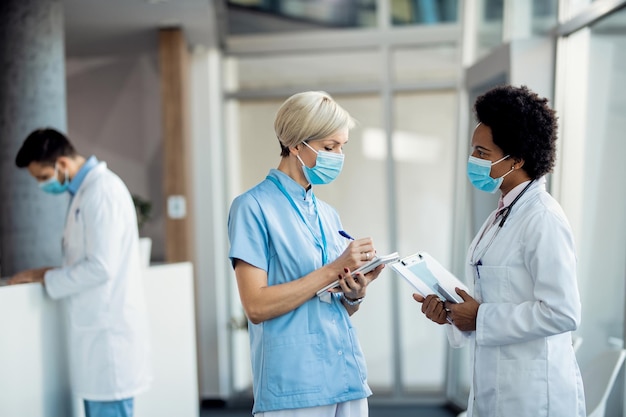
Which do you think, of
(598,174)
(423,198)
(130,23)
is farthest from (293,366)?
(423,198)

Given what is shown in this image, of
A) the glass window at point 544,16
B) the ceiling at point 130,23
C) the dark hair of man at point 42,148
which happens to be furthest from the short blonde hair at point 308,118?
the ceiling at point 130,23

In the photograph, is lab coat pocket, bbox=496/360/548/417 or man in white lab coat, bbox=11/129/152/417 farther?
man in white lab coat, bbox=11/129/152/417

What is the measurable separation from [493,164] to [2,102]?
2.81m

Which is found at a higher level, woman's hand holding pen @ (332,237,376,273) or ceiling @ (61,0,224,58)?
ceiling @ (61,0,224,58)

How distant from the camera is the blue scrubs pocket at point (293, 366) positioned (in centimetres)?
183

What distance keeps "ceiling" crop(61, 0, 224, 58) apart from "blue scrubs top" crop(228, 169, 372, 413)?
285 centimetres

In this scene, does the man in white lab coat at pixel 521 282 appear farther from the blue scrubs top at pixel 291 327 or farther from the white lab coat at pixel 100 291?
the white lab coat at pixel 100 291

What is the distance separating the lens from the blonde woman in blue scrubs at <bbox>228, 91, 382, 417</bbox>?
6.00 ft

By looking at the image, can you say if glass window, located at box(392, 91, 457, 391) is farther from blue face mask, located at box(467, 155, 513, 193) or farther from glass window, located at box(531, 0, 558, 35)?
blue face mask, located at box(467, 155, 513, 193)

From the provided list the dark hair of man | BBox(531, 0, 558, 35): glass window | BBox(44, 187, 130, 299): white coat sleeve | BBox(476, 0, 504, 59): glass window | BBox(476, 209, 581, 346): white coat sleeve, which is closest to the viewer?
BBox(476, 209, 581, 346): white coat sleeve

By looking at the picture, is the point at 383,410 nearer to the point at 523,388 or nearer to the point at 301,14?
the point at 301,14

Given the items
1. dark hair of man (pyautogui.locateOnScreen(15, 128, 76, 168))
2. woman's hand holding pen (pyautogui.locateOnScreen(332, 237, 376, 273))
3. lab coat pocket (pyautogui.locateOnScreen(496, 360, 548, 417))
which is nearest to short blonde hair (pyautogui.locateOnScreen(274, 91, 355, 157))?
woman's hand holding pen (pyautogui.locateOnScreen(332, 237, 376, 273))

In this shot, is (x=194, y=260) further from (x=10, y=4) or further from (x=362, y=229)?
(x=10, y=4)

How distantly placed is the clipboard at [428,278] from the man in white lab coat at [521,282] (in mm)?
36
